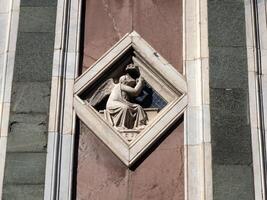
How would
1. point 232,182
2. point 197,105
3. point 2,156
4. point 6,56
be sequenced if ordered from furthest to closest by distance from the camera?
point 6,56 < point 197,105 < point 2,156 < point 232,182

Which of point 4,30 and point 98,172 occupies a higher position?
point 4,30

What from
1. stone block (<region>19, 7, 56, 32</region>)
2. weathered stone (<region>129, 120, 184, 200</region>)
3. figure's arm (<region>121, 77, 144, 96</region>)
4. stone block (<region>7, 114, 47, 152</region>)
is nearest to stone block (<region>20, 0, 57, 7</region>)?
stone block (<region>19, 7, 56, 32</region>)

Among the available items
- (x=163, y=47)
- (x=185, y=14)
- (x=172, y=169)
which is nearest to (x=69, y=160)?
(x=172, y=169)

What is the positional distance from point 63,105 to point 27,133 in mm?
682

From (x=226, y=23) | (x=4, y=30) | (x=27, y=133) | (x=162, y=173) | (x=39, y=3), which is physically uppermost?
(x=39, y=3)

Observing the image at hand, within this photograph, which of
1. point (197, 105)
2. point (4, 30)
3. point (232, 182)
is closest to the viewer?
point (232, 182)

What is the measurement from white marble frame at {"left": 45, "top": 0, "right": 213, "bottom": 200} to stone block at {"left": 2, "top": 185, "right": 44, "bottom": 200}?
111mm

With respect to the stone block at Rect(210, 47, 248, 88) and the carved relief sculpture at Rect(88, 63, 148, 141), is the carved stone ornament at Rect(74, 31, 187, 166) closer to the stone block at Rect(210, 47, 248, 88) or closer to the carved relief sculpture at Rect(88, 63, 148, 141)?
the carved relief sculpture at Rect(88, 63, 148, 141)

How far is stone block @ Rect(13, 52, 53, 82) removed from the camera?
9695mm

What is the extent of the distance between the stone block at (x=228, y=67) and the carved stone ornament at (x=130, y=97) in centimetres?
50

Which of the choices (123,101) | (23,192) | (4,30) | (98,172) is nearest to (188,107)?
(123,101)

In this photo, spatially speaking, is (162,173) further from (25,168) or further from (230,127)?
(25,168)

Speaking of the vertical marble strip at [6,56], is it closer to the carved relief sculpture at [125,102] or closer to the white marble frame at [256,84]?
the carved relief sculpture at [125,102]

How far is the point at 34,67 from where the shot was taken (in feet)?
32.0
